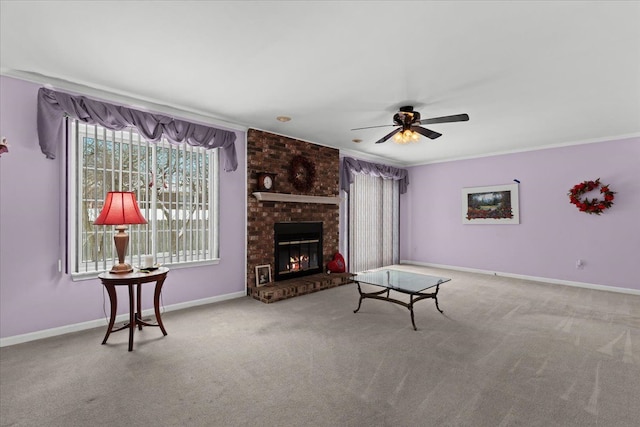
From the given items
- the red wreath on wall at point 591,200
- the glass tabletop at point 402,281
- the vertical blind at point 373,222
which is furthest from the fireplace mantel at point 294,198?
the red wreath on wall at point 591,200

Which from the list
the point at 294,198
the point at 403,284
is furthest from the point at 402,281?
the point at 294,198

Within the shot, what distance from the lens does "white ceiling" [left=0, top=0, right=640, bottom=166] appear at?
2057mm

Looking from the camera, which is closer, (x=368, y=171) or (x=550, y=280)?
(x=550, y=280)

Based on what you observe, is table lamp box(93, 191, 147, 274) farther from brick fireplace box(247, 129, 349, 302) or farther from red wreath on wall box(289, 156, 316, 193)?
red wreath on wall box(289, 156, 316, 193)

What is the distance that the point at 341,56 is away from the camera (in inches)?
103

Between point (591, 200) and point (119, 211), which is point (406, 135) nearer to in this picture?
point (119, 211)

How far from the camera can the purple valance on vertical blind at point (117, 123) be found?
3.04 metres

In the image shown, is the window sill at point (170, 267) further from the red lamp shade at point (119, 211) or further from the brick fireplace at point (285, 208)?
the red lamp shade at point (119, 211)

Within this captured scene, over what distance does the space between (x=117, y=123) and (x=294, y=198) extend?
2.59m

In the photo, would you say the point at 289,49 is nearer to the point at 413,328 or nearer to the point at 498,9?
the point at 498,9

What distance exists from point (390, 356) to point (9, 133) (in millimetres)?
4085


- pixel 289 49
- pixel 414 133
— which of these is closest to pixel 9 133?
pixel 289 49

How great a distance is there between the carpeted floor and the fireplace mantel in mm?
1710

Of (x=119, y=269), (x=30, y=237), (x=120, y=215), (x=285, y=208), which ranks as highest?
(x=285, y=208)
